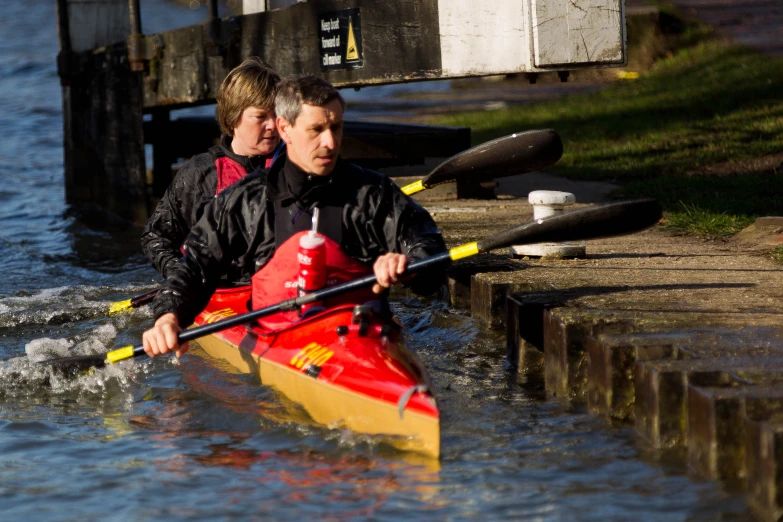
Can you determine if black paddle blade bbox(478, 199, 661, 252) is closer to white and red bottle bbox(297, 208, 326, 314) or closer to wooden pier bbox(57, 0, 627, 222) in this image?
white and red bottle bbox(297, 208, 326, 314)

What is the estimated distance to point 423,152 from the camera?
1117 centimetres

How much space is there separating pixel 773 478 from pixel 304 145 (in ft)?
7.92

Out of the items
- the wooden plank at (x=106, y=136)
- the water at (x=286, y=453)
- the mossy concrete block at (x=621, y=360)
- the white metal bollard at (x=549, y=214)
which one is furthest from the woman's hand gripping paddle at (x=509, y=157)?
the wooden plank at (x=106, y=136)

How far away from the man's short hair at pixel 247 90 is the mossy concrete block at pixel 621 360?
2.31 metres

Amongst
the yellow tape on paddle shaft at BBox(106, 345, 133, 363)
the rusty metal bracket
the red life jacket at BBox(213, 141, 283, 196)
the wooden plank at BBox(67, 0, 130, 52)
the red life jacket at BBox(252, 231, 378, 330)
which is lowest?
the yellow tape on paddle shaft at BBox(106, 345, 133, 363)

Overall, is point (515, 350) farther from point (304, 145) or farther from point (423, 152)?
point (423, 152)

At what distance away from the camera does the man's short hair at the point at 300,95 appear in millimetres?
4996

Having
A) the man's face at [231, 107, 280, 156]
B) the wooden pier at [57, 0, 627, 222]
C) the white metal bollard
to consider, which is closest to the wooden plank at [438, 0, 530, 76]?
the wooden pier at [57, 0, 627, 222]

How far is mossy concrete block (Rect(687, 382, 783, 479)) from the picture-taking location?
4083mm

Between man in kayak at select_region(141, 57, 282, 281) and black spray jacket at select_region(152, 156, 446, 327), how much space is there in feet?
2.86

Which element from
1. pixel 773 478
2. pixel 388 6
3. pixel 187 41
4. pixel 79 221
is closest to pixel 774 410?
pixel 773 478

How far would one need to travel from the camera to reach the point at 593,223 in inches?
203

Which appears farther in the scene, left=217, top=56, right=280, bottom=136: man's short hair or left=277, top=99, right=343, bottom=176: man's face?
left=217, top=56, right=280, bottom=136: man's short hair

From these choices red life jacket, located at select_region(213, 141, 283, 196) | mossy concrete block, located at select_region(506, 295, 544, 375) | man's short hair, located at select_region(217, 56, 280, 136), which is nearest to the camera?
mossy concrete block, located at select_region(506, 295, 544, 375)
